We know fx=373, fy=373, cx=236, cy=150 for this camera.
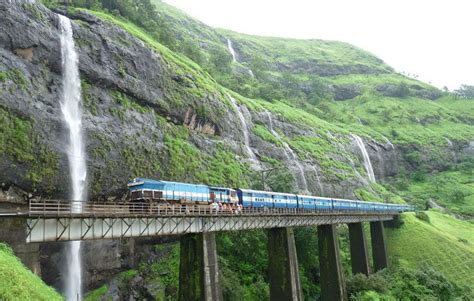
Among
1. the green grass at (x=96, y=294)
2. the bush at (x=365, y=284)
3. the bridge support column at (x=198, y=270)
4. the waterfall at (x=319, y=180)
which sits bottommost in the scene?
the bush at (x=365, y=284)

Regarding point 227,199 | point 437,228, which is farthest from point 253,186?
point 437,228

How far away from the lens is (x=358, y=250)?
171ft

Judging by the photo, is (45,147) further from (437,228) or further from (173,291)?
(437,228)

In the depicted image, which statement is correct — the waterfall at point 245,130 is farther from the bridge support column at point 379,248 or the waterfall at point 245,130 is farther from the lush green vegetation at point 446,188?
the lush green vegetation at point 446,188

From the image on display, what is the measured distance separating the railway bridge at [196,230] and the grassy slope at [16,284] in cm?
269

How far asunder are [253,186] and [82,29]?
31.8m

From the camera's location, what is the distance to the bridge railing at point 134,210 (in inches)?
813

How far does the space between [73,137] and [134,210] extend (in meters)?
16.8

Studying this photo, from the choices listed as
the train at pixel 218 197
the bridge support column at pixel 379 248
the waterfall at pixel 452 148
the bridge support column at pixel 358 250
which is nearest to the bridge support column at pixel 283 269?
the train at pixel 218 197

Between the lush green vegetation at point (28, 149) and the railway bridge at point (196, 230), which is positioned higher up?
the lush green vegetation at point (28, 149)

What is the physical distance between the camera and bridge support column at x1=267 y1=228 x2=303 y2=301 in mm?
34719

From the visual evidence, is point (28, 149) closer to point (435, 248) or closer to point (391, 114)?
point (435, 248)

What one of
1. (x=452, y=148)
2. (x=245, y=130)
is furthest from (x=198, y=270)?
(x=452, y=148)

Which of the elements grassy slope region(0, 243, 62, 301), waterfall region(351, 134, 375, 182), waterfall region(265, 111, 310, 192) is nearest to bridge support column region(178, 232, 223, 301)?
grassy slope region(0, 243, 62, 301)
